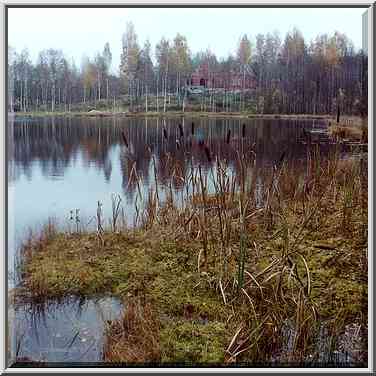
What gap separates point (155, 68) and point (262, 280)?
1.11m

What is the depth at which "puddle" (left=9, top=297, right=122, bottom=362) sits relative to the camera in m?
2.50

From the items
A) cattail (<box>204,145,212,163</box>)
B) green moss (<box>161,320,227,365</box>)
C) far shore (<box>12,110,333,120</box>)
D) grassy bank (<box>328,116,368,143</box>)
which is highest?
far shore (<box>12,110,333,120</box>)

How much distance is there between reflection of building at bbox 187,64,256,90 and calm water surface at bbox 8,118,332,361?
169 mm

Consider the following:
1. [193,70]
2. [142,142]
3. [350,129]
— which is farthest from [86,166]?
[350,129]

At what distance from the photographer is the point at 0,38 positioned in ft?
8.18

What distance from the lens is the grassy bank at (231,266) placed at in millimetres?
2473

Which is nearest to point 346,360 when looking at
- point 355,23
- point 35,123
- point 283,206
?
point 283,206

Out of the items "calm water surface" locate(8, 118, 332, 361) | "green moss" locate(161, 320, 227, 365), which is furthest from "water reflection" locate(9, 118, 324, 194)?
"green moss" locate(161, 320, 227, 365)

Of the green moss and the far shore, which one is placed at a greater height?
the far shore

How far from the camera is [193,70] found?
2.62 meters

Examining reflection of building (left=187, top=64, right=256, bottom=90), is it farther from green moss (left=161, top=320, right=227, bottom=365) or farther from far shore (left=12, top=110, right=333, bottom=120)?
green moss (left=161, top=320, right=227, bottom=365)

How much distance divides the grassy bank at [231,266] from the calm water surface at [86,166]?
60 millimetres

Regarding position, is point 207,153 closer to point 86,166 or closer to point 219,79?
point 219,79

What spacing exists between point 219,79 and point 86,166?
75cm
